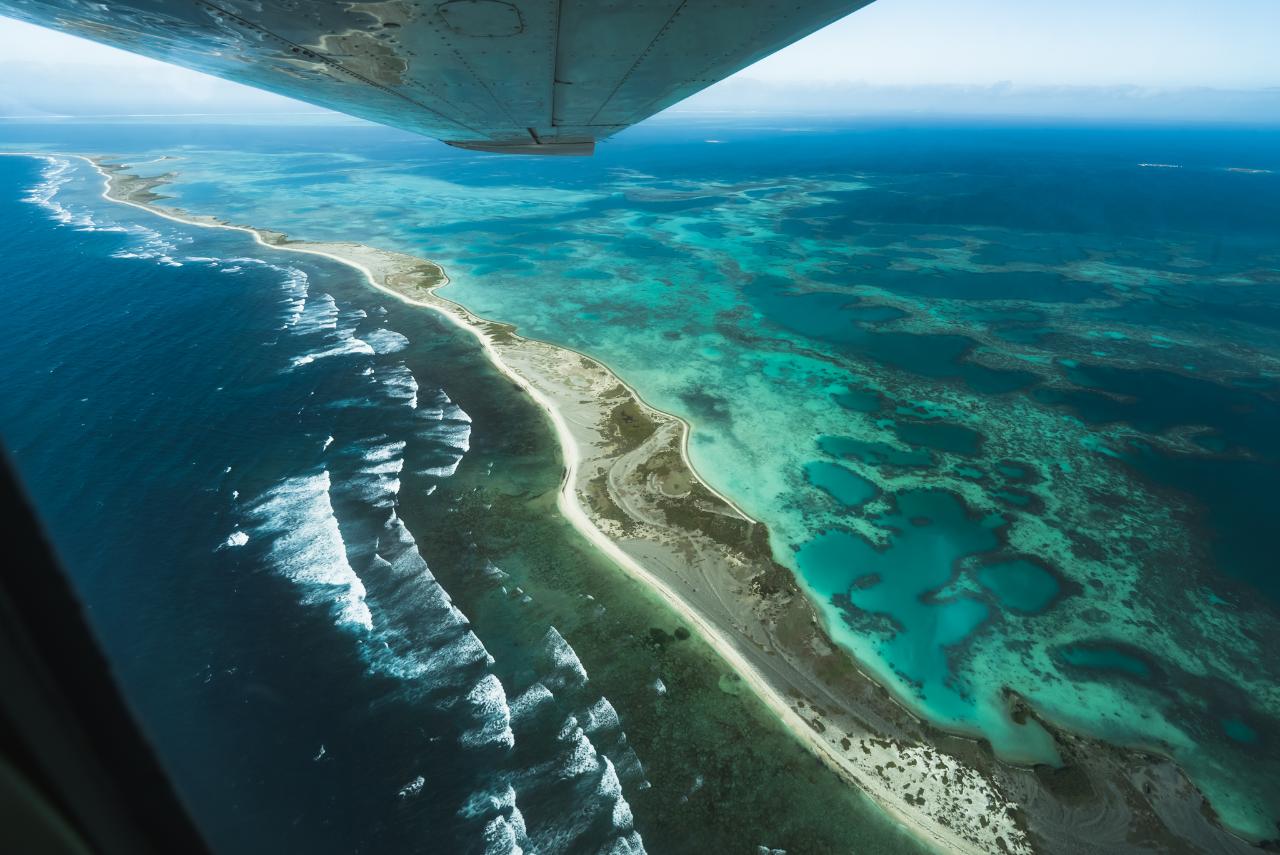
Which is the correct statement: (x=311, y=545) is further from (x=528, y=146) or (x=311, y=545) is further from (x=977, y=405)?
(x=977, y=405)

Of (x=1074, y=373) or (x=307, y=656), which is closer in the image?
(x=307, y=656)

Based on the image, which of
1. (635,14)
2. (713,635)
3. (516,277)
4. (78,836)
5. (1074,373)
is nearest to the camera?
(78,836)

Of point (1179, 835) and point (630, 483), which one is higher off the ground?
point (630, 483)

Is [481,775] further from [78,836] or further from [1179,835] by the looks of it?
[1179,835]

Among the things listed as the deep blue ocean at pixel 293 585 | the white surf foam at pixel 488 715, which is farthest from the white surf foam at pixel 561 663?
the white surf foam at pixel 488 715

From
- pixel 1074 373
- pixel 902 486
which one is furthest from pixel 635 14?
pixel 1074 373

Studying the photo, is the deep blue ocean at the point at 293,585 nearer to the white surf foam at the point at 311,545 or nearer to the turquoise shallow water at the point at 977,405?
the white surf foam at the point at 311,545

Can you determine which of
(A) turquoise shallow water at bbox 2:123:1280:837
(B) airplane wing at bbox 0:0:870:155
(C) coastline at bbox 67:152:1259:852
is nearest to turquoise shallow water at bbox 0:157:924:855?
(C) coastline at bbox 67:152:1259:852
